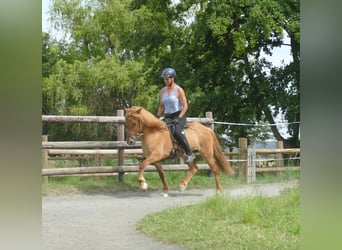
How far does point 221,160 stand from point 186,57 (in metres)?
0.50

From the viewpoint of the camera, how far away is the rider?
6.84 feet

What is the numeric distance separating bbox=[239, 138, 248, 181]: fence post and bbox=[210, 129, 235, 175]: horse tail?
0.05 metres

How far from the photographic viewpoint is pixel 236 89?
2.17 metres

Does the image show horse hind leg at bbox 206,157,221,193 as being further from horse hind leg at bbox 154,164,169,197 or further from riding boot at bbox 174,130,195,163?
horse hind leg at bbox 154,164,169,197

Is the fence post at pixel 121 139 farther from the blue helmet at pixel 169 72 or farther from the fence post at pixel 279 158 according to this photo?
the fence post at pixel 279 158

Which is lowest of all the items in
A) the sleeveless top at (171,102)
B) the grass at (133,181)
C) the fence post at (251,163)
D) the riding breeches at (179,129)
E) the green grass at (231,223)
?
the green grass at (231,223)

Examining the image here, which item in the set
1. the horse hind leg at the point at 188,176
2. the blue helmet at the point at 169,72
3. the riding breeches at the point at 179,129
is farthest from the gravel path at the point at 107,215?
the blue helmet at the point at 169,72

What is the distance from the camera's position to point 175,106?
214 cm

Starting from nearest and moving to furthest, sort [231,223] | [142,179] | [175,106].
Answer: [231,223], [175,106], [142,179]

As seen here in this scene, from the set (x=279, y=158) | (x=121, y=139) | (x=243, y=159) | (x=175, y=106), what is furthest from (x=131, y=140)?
(x=279, y=158)

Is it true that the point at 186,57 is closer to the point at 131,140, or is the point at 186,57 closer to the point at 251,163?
the point at 131,140

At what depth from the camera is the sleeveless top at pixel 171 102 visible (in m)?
2.09

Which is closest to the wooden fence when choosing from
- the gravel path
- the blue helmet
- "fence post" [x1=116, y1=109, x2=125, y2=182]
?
"fence post" [x1=116, y1=109, x2=125, y2=182]
